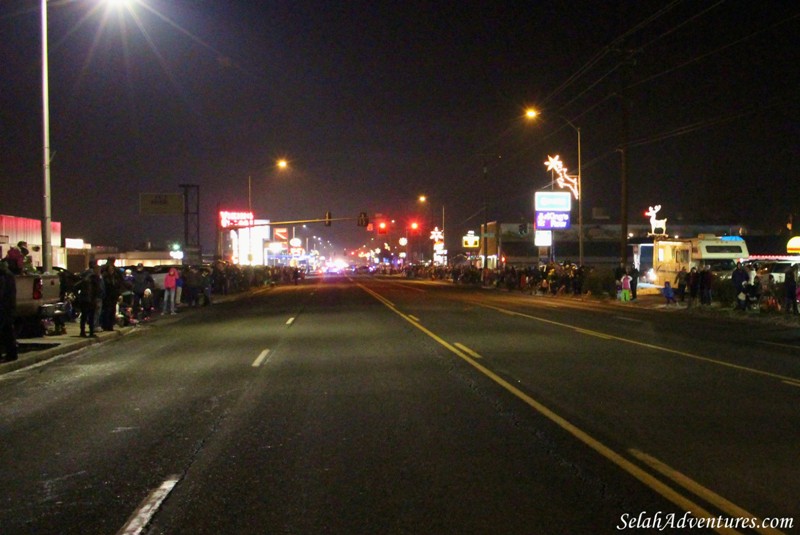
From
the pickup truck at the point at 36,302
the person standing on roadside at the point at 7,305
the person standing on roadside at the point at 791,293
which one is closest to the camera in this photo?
the person standing on roadside at the point at 7,305

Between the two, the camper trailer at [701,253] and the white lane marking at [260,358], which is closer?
the white lane marking at [260,358]

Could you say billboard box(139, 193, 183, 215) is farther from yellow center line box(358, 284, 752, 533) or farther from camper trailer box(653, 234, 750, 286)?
yellow center line box(358, 284, 752, 533)

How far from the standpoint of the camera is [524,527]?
18.2 ft

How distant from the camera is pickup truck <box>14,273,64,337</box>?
56.0 ft

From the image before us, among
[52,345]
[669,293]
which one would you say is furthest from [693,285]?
[52,345]

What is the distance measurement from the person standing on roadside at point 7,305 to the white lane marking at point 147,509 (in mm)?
8352

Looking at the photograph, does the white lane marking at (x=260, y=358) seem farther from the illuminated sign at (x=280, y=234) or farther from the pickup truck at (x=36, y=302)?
the illuminated sign at (x=280, y=234)

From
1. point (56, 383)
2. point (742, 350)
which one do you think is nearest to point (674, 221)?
point (742, 350)

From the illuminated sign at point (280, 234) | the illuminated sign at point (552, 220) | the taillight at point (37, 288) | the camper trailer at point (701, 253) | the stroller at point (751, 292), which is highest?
the illuminated sign at point (280, 234)

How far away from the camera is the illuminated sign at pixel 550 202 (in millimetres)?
59875

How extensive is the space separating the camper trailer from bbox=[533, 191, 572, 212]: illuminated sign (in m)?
18.2

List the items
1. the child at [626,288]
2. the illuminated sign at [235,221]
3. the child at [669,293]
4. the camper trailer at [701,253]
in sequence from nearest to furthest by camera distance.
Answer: the child at [669,293] < the child at [626,288] < the camper trailer at [701,253] < the illuminated sign at [235,221]

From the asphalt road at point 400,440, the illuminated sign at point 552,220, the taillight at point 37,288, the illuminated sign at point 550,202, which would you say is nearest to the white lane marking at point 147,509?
the asphalt road at point 400,440

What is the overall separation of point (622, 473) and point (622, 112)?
34.4m
